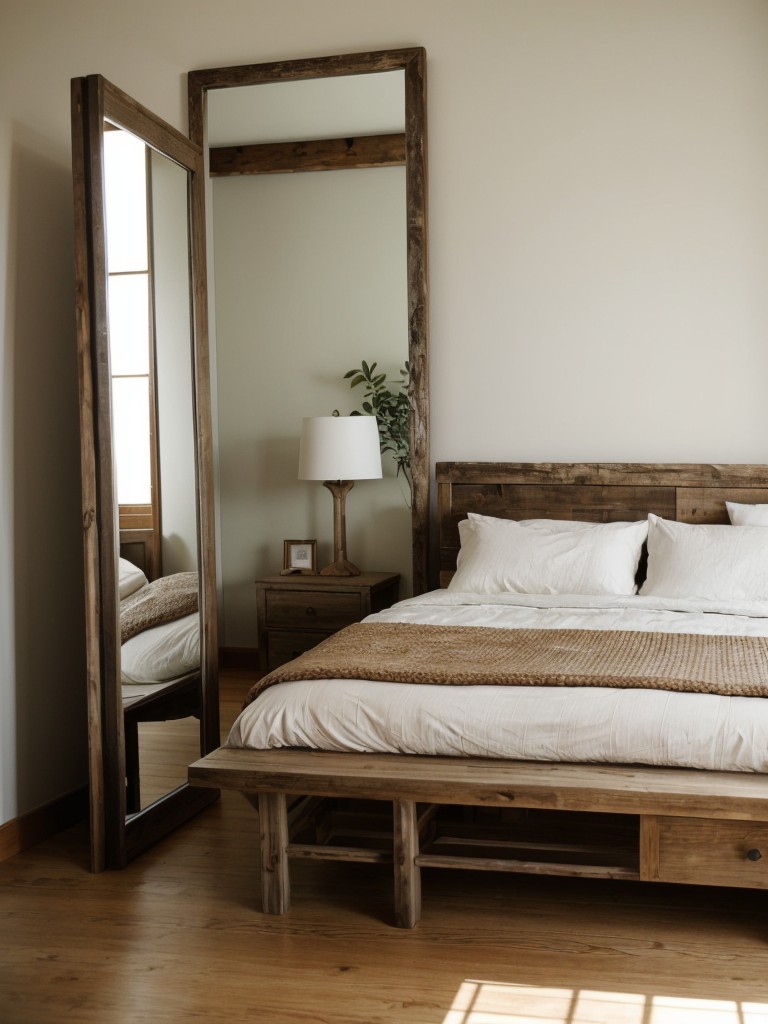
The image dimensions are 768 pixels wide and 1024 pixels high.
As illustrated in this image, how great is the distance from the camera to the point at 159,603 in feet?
10.9

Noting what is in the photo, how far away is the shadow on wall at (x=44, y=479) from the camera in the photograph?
324 cm

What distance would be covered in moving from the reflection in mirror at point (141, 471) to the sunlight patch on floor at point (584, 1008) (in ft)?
4.11

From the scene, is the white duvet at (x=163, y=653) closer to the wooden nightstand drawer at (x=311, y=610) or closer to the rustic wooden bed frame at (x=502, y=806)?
the rustic wooden bed frame at (x=502, y=806)

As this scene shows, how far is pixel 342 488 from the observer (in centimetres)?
434

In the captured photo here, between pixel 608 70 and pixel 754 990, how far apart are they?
318cm

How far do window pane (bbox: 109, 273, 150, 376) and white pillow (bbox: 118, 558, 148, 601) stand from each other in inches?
22.7

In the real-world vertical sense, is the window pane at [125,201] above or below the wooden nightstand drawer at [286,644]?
above

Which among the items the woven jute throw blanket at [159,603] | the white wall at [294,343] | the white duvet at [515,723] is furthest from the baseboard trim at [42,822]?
the white wall at [294,343]

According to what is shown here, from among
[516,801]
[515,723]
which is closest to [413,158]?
[515,723]

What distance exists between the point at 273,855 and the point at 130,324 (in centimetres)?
162

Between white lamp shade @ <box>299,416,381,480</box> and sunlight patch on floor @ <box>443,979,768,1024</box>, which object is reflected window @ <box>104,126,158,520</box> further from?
sunlight patch on floor @ <box>443,979,768,1024</box>

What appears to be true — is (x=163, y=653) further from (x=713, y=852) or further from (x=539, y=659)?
(x=713, y=852)

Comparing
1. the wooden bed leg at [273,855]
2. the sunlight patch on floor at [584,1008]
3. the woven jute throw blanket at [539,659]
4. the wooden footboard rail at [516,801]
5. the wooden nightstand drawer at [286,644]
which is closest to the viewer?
the sunlight patch on floor at [584,1008]

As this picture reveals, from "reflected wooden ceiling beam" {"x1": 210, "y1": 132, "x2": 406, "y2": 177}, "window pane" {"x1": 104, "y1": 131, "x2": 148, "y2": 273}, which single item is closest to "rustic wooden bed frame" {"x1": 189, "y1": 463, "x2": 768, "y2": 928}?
"window pane" {"x1": 104, "y1": 131, "x2": 148, "y2": 273}
